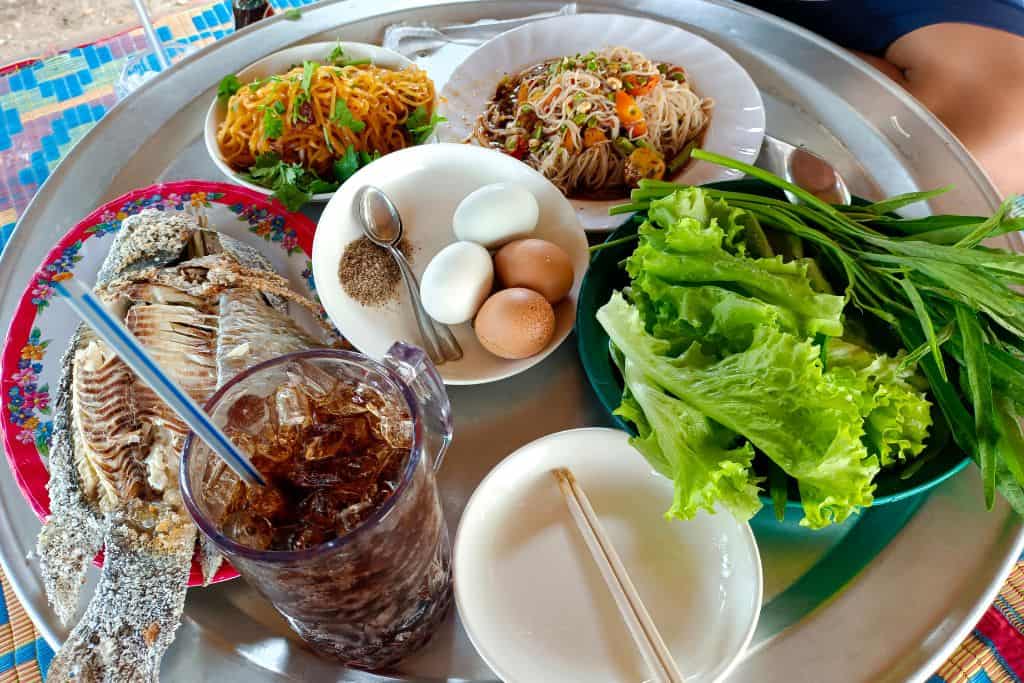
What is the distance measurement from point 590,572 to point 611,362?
27 centimetres

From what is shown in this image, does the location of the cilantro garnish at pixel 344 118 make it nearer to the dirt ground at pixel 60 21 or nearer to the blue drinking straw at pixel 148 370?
the blue drinking straw at pixel 148 370

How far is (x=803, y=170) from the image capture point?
1134mm

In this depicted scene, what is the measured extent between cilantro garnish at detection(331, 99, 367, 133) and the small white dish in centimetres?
77

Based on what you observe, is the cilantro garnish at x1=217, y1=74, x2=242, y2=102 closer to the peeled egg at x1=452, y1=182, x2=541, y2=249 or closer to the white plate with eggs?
the white plate with eggs

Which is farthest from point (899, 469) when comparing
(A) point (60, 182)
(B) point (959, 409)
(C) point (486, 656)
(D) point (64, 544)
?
(A) point (60, 182)

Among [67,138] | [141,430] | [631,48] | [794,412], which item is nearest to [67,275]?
[141,430]

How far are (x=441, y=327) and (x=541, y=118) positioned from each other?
1.85ft

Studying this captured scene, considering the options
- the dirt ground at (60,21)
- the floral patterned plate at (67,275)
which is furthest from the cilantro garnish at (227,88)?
the dirt ground at (60,21)

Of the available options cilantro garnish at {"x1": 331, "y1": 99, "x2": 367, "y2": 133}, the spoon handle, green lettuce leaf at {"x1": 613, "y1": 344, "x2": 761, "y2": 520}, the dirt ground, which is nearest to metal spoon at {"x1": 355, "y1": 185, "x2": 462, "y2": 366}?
the spoon handle

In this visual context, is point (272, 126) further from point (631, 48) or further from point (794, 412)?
point (794, 412)

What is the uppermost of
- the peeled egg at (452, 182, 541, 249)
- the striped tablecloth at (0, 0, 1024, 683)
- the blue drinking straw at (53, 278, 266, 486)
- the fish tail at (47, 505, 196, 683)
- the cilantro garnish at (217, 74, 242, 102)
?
the blue drinking straw at (53, 278, 266, 486)

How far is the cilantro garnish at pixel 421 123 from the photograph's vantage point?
1279 mm

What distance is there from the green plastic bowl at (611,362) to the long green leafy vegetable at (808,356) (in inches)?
0.9

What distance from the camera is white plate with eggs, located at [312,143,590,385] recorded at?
0.93 m
